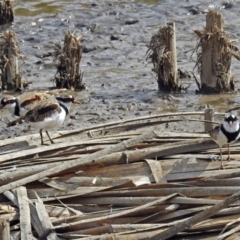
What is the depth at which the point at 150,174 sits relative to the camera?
8.01m

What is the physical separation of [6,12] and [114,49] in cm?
255

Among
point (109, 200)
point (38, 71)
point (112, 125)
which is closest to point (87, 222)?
point (109, 200)

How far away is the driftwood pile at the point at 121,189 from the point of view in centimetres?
720

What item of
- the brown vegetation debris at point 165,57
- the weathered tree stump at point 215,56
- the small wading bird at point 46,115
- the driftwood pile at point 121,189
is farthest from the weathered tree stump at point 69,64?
the driftwood pile at point 121,189

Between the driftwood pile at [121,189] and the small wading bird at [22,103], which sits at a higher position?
the small wading bird at [22,103]

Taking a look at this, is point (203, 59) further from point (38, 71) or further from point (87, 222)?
point (87, 222)

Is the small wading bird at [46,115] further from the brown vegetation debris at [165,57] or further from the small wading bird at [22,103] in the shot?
the brown vegetation debris at [165,57]

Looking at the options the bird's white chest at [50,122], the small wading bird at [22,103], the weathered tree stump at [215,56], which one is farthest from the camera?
the weathered tree stump at [215,56]

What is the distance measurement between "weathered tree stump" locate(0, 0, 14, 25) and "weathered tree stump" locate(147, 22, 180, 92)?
4.50 metres

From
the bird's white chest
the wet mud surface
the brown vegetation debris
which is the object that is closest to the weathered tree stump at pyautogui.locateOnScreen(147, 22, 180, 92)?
the brown vegetation debris

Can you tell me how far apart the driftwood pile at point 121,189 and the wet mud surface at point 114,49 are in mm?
2619

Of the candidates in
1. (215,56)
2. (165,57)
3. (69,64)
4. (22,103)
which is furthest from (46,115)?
(215,56)

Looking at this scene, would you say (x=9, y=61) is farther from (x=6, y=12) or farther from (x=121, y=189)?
(x=121, y=189)

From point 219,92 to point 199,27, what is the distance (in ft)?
11.5
